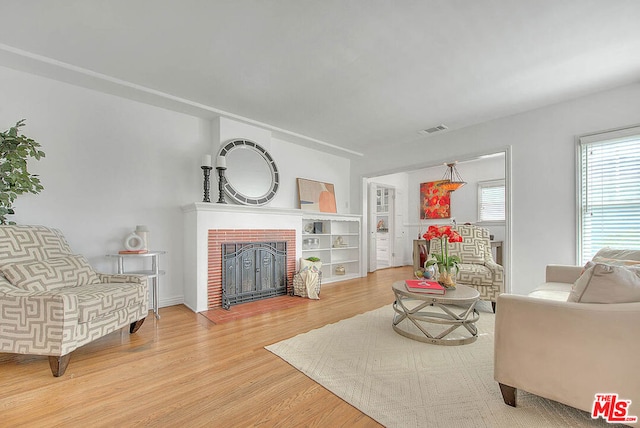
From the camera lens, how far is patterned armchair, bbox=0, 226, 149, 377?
188cm

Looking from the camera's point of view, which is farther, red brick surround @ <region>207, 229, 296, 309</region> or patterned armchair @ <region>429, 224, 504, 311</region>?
red brick surround @ <region>207, 229, 296, 309</region>

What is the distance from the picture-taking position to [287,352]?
2217 mm

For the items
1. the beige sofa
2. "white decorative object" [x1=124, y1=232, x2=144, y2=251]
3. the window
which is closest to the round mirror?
"white decorative object" [x1=124, y1=232, x2=144, y2=251]

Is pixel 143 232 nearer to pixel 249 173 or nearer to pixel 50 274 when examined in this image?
pixel 50 274

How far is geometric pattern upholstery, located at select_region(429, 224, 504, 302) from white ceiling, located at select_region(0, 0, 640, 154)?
1.74 meters

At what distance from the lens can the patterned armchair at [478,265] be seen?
324cm

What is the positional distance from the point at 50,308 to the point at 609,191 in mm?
5320

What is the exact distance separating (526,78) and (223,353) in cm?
390

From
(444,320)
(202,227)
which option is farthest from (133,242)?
(444,320)

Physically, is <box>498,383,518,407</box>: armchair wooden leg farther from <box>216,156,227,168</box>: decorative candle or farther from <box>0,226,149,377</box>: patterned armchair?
<box>216,156,227,168</box>: decorative candle

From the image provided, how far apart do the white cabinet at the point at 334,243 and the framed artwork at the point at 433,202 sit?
268cm

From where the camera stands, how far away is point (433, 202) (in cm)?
735

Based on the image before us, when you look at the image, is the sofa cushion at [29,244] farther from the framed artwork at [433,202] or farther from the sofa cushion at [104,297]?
the framed artwork at [433,202]

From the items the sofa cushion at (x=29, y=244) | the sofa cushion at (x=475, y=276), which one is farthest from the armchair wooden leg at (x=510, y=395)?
the sofa cushion at (x=29, y=244)
